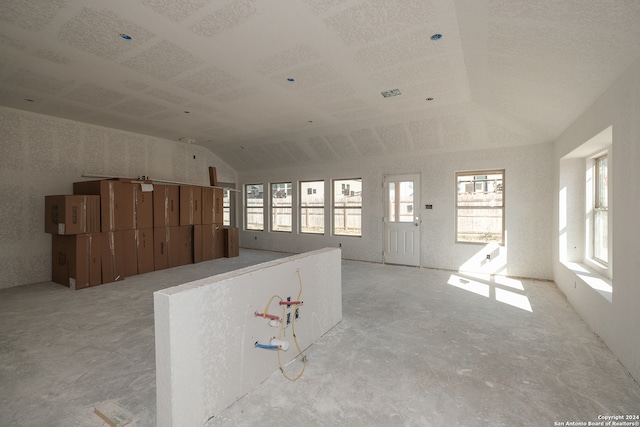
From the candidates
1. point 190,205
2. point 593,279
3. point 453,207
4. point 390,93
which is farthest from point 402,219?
point 190,205

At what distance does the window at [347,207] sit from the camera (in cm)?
720

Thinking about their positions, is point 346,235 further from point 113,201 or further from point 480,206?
point 113,201

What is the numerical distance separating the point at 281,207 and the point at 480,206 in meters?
5.04

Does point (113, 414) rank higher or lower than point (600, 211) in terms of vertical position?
lower

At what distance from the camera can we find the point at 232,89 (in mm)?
3986

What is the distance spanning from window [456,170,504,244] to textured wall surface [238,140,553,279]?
0.18m

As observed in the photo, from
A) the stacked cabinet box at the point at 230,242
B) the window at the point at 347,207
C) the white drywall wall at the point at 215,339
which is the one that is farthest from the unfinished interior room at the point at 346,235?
the stacked cabinet box at the point at 230,242

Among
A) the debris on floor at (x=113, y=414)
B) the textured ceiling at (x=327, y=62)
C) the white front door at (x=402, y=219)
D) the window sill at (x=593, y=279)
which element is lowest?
the debris on floor at (x=113, y=414)

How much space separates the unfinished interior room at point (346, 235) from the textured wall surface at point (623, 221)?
0.09 ft

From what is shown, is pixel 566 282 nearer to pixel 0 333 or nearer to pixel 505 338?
pixel 505 338

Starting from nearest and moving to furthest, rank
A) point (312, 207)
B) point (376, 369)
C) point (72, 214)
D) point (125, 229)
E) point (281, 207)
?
1. point (376, 369)
2. point (72, 214)
3. point (125, 229)
4. point (312, 207)
5. point (281, 207)

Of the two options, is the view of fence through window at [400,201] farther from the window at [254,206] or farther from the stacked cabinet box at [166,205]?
the stacked cabinet box at [166,205]

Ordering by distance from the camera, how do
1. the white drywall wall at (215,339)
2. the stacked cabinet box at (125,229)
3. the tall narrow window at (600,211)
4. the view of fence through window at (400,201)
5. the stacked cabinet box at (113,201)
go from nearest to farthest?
the white drywall wall at (215,339), the tall narrow window at (600,211), the stacked cabinet box at (125,229), the stacked cabinet box at (113,201), the view of fence through window at (400,201)

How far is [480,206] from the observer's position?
5.59m
